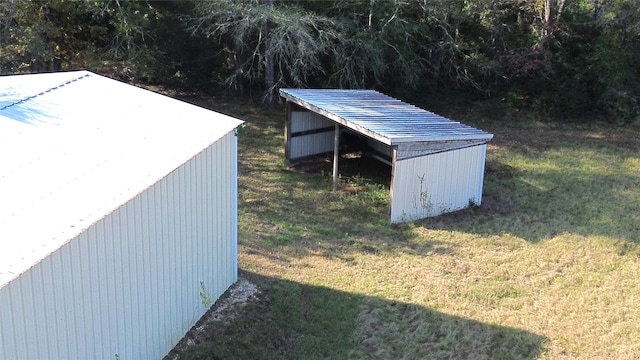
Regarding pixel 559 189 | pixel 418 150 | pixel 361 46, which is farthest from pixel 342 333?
pixel 361 46

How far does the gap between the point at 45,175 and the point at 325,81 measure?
11.5m

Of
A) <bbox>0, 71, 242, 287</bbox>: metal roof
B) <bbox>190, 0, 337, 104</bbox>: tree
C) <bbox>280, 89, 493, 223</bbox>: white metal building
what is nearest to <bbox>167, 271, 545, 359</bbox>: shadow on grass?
<bbox>0, 71, 242, 287</bbox>: metal roof

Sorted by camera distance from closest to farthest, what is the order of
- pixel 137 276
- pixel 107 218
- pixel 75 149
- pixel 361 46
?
1. pixel 107 218
2. pixel 137 276
3. pixel 75 149
4. pixel 361 46

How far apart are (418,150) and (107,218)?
6237mm

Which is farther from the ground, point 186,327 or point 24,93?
point 24,93

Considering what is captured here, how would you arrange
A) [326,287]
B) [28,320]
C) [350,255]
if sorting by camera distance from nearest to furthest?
[28,320] → [326,287] → [350,255]

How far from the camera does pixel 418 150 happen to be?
10.1m

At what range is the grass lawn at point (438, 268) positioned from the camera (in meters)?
6.76

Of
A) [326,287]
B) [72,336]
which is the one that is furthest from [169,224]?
[326,287]

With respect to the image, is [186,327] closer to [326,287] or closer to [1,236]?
[326,287]

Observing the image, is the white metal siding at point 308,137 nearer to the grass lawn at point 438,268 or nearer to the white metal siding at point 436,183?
the grass lawn at point 438,268

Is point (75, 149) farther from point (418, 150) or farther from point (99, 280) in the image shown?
point (418, 150)

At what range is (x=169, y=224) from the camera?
593 centimetres

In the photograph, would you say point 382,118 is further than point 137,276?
Yes
